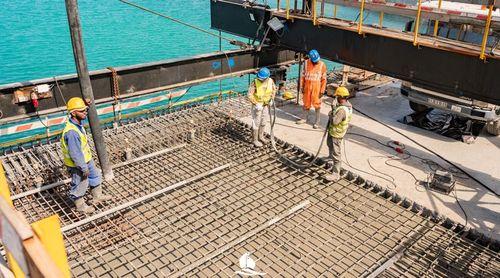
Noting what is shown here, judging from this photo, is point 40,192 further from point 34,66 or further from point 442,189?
point 34,66

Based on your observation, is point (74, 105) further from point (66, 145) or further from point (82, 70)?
point (82, 70)

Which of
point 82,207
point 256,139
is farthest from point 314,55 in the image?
point 82,207

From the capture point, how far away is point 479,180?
8523 millimetres

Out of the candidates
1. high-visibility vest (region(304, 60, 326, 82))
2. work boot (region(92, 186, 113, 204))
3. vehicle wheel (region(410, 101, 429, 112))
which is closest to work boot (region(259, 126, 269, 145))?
high-visibility vest (region(304, 60, 326, 82))

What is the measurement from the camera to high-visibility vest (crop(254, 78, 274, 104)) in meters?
8.95

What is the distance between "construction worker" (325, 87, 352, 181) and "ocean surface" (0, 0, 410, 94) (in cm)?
1222

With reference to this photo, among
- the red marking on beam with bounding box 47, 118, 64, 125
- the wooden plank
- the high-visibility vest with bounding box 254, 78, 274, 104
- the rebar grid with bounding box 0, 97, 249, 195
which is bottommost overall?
the rebar grid with bounding box 0, 97, 249, 195

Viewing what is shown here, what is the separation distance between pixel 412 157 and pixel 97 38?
26209mm

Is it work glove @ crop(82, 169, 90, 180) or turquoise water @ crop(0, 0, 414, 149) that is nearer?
work glove @ crop(82, 169, 90, 180)

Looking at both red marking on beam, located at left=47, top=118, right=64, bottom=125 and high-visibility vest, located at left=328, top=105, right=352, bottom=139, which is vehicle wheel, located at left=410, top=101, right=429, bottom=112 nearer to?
high-visibility vest, located at left=328, top=105, right=352, bottom=139

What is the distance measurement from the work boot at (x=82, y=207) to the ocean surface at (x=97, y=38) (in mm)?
13098

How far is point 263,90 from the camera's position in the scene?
898cm

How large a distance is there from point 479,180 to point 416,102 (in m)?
2.76

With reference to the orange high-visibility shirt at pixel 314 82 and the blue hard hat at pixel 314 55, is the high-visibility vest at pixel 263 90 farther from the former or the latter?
the orange high-visibility shirt at pixel 314 82
